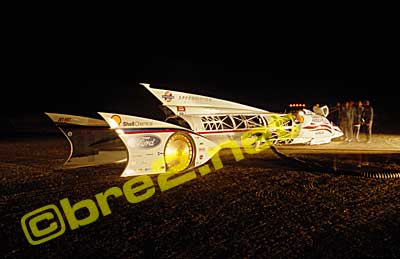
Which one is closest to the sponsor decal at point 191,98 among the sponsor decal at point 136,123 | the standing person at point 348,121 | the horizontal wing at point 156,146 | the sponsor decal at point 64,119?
the horizontal wing at point 156,146

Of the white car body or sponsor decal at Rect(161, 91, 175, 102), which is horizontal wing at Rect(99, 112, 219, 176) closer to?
the white car body

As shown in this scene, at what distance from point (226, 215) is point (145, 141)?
10.7 feet

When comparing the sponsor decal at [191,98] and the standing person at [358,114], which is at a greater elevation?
the sponsor decal at [191,98]

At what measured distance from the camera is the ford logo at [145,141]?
7.98m

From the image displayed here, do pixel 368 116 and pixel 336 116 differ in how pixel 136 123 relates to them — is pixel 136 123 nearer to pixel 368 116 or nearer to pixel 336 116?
pixel 368 116

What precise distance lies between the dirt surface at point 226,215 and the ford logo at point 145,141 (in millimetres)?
983

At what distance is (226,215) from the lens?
5.80m

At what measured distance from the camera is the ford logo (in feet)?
26.2

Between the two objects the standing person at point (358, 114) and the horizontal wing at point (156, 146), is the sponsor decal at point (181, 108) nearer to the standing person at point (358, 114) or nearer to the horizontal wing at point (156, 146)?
the horizontal wing at point (156, 146)

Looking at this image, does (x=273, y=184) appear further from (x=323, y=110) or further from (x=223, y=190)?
(x=323, y=110)

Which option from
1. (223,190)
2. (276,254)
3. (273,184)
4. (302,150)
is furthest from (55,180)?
(302,150)

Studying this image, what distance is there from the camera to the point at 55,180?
8531mm

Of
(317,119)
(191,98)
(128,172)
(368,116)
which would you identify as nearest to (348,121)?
(368,116)

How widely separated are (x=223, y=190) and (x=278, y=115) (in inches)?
261
